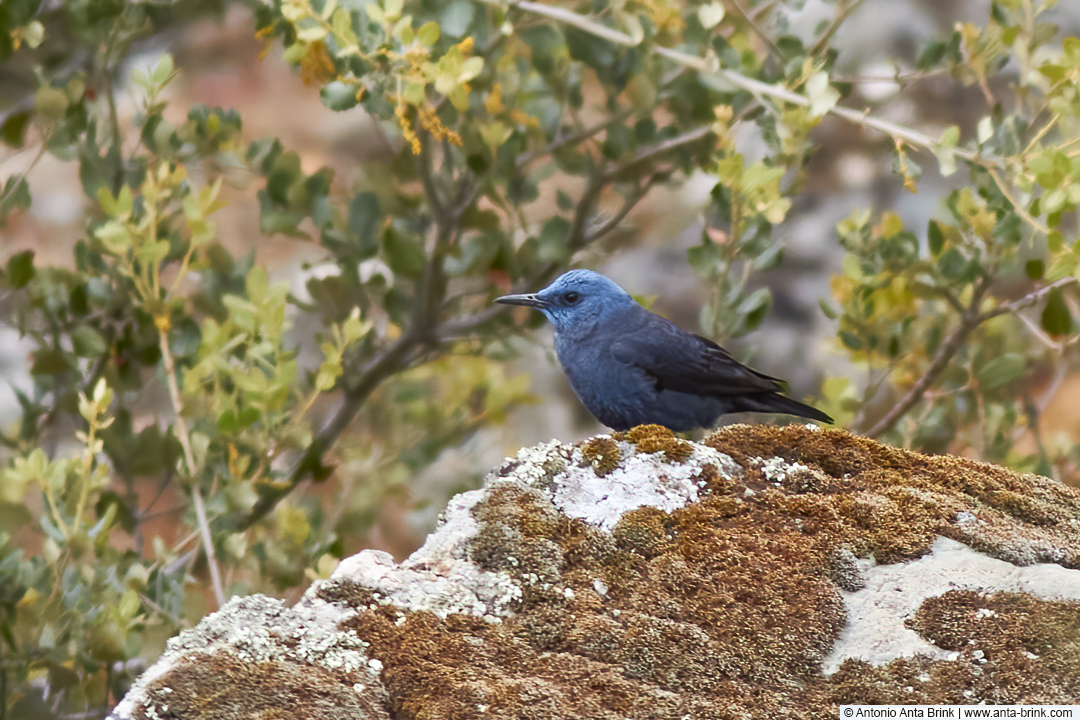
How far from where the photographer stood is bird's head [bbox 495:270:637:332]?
385cm

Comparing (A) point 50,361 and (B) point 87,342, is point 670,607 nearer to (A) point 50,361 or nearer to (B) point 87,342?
(B) point 87,342

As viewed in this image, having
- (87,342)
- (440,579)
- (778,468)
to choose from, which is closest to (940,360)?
(778,468)

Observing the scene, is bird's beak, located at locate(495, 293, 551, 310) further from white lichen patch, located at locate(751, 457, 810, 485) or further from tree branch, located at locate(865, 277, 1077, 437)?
tree branch, located at locate(865, 277, 1077, 437)

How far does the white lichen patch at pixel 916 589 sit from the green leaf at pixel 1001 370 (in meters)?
1.94

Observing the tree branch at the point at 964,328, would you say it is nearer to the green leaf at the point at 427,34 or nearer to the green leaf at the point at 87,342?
the green leaf at the point at 427,34

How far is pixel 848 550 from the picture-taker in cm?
241

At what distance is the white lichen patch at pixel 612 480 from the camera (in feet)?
8.28

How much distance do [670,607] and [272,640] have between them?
0.88 m

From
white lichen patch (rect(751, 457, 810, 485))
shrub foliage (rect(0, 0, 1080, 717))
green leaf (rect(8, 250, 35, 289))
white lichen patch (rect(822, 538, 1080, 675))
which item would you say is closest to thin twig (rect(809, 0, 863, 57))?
shrub foliage (rect(0, 0, 1080, 717))

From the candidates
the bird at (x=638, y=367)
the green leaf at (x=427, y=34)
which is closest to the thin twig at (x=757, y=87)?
the green leaf at (x=427, y=34)

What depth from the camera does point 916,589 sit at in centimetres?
230

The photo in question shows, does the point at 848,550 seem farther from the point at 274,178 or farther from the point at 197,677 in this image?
the point at 274,178

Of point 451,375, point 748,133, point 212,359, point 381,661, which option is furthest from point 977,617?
point 748,133

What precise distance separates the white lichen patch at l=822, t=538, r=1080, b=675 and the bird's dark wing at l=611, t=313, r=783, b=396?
132cm
